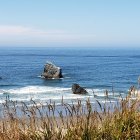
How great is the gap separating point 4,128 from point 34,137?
→ 18.6 inches

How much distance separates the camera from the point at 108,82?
5622 cm

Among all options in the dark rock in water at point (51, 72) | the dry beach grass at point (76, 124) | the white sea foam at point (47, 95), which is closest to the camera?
the dry beach grass at point (76, 124)

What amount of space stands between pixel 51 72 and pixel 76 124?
56.2 metres

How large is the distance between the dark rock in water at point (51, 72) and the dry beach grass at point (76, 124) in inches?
2123

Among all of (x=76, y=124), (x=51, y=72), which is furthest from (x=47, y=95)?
(x=76, y=124)

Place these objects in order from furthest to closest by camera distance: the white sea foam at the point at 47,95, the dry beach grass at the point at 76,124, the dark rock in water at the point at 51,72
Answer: the dark rock in water at the point at 51,72 < the white sea foam at the point at 47,95 < the dry beach grass at the point at 76,124

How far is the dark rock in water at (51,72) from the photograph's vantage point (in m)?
61.5

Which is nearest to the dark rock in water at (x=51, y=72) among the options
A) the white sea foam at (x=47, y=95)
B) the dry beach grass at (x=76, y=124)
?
the white sea foam at (x=47, y=95)

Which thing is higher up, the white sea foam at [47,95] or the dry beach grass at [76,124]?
the dry beach grass at [76,124]

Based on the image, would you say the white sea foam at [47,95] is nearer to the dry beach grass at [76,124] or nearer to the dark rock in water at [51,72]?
the dark rock in water at [51,72]

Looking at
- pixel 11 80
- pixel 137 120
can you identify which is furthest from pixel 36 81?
pixel 137 120

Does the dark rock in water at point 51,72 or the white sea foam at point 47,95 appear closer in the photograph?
the white sea foam at point 47,95

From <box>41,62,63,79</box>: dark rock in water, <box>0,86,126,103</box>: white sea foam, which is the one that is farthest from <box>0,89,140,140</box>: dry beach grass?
<box>41,62,63,79</box>: dark rock in water

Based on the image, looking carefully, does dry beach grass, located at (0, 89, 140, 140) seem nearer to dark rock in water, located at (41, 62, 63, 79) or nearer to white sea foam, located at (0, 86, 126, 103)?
white sea foam, located at (0, 86, 126, 103)
